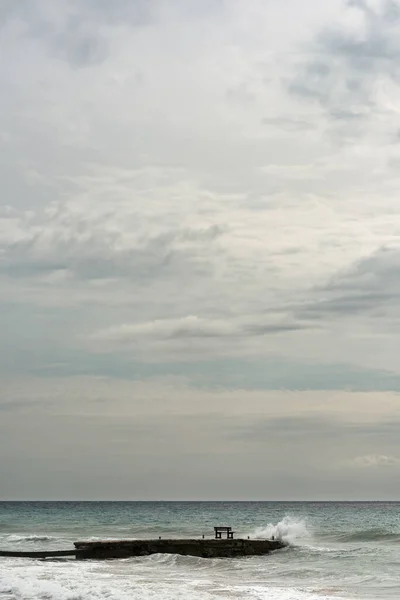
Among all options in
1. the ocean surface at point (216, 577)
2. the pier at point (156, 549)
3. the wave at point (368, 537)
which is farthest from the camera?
the wave at point (368, 537)

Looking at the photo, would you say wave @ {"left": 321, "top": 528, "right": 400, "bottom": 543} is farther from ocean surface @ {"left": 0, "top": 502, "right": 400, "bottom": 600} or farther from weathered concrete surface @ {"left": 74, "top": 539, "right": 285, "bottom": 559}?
weathered concrete surface @ {"left": 74, "top": 539, "right": 285, "bottom": 559}

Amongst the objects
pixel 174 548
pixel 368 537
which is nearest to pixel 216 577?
pixel 174 548

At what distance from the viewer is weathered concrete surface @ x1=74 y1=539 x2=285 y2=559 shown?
4097cm

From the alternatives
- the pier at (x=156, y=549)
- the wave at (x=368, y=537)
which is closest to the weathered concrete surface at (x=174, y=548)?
the pier at (x=156, y=549)

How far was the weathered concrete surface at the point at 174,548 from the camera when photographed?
41.0 m

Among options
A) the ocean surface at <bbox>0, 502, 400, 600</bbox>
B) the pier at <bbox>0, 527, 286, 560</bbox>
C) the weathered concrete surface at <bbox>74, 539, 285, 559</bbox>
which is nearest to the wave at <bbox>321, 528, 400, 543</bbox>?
the ocean surface at <bbox>0, 502, 400, 600</bbox>

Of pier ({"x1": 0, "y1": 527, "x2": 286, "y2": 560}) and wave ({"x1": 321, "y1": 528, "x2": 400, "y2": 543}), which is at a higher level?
pier ({"x1": 0, "y1": 527, "x2": 286, "y2": 560})

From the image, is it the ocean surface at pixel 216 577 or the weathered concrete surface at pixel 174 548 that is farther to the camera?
the weathered concrete surface at pixel 174 548

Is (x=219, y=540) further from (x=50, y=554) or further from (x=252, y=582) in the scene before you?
(x=252, y=582)

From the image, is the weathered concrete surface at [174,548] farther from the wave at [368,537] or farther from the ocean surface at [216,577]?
the wave at [368,537]

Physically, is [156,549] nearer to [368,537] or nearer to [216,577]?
[216,577]


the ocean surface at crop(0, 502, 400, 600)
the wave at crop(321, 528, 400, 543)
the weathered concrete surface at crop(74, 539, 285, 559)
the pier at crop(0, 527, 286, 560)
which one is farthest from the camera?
the wave at crop(321, 528, 400, 543)

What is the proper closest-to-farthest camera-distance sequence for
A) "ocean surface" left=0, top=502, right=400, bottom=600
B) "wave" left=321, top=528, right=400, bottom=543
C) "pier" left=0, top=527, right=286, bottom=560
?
"ocean surface" left=0, top=502, right=400, bottom=600 → "pier" left=0, top=527, right=286, bottom=560 → "wave" left=321, top=528, right=400, bottom=543

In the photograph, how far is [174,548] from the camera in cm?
4266
